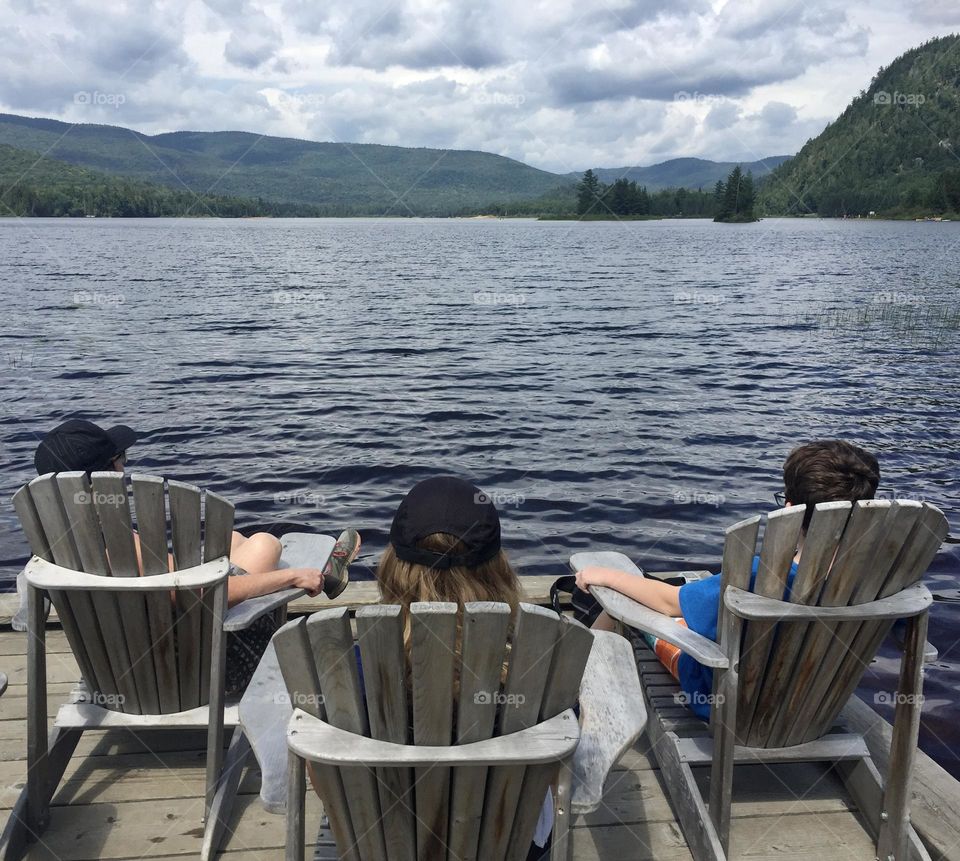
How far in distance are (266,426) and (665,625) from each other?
11792 millimetres

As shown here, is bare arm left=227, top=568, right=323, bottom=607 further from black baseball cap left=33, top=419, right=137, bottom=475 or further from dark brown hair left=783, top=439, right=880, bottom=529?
dark brown hair left=783, top=439, right=880, bottom=529

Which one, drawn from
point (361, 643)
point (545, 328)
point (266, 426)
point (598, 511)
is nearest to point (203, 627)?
point (361, 643)

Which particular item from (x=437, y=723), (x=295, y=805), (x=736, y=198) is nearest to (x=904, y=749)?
(x=437, y=723)

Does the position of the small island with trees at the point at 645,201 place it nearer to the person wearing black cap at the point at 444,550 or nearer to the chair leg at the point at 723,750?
the chair leg at the point at 723,750

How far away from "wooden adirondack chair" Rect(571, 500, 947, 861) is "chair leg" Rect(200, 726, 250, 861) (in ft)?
5.61

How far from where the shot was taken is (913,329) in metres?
24.1

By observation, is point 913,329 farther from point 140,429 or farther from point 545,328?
point 140,429

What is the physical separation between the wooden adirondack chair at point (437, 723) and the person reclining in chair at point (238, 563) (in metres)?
1.21

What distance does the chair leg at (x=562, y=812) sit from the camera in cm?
222

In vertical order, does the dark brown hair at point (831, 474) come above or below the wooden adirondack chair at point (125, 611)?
→ above

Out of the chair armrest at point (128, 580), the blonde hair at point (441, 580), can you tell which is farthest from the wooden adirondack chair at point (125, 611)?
the blonde hair at point (441, 580)

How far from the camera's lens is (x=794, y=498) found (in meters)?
3.21

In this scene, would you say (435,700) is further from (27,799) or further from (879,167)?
(879,167)

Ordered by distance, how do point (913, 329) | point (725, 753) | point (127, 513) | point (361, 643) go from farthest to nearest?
point (913, 329) → point (725, 753) → point (127, 513) → point (361, 643)
